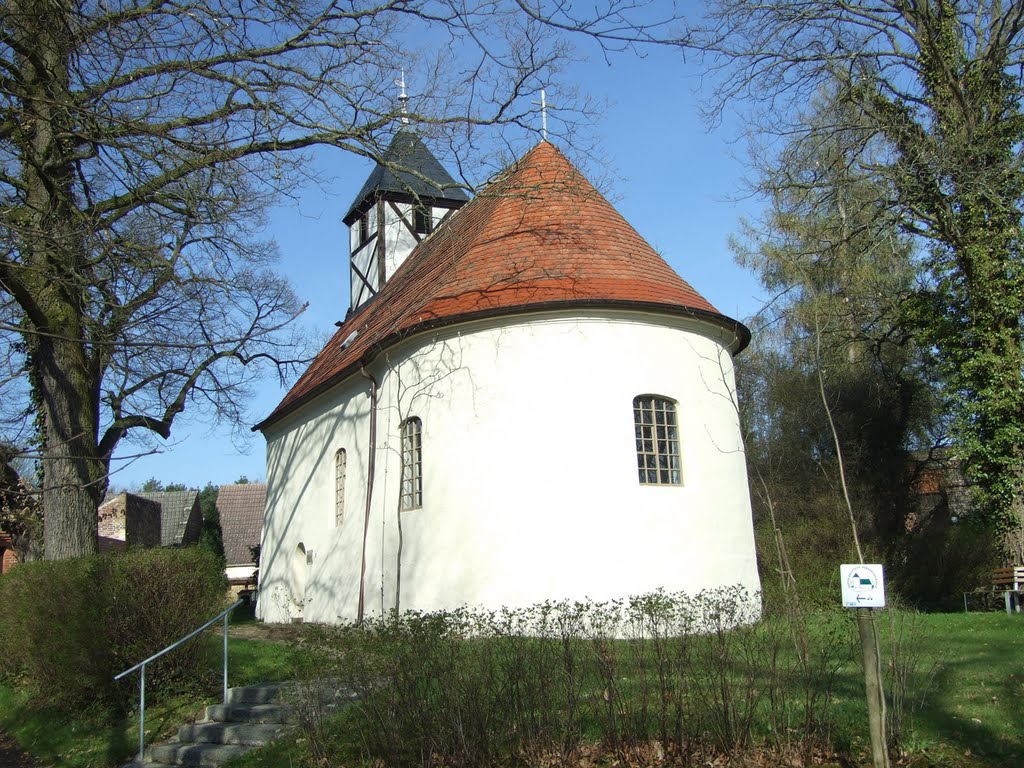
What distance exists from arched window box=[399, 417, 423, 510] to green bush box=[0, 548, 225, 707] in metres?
4.73

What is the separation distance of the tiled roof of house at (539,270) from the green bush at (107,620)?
579 cm

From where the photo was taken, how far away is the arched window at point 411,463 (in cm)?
1477

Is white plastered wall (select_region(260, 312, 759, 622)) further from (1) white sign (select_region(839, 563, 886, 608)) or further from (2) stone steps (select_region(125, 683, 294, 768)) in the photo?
(1) white sign (select_region(839, 563, 886, 608))

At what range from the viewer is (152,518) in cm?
4012

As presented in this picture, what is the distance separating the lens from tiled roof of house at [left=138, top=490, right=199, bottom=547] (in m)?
45.1

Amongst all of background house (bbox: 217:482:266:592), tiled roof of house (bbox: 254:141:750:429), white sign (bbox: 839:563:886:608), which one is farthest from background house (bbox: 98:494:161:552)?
white sign (bbox: 839:563:886:608)

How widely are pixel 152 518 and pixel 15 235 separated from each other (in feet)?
116

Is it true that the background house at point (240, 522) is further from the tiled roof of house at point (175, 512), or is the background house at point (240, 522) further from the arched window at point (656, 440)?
the arched window at point (656, 440)

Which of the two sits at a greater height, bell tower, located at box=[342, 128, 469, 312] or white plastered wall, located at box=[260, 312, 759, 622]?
bell tower, located at box=[342, 128, 469, 312]

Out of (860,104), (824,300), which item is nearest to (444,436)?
(860,104)

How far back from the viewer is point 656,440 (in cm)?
1395

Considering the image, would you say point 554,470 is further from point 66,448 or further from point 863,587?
point 863,587

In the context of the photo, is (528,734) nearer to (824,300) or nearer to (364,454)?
(364,454)

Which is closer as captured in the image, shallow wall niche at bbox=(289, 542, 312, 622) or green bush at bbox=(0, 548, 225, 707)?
green bush at bbox=(0, 548, 225, 707)
